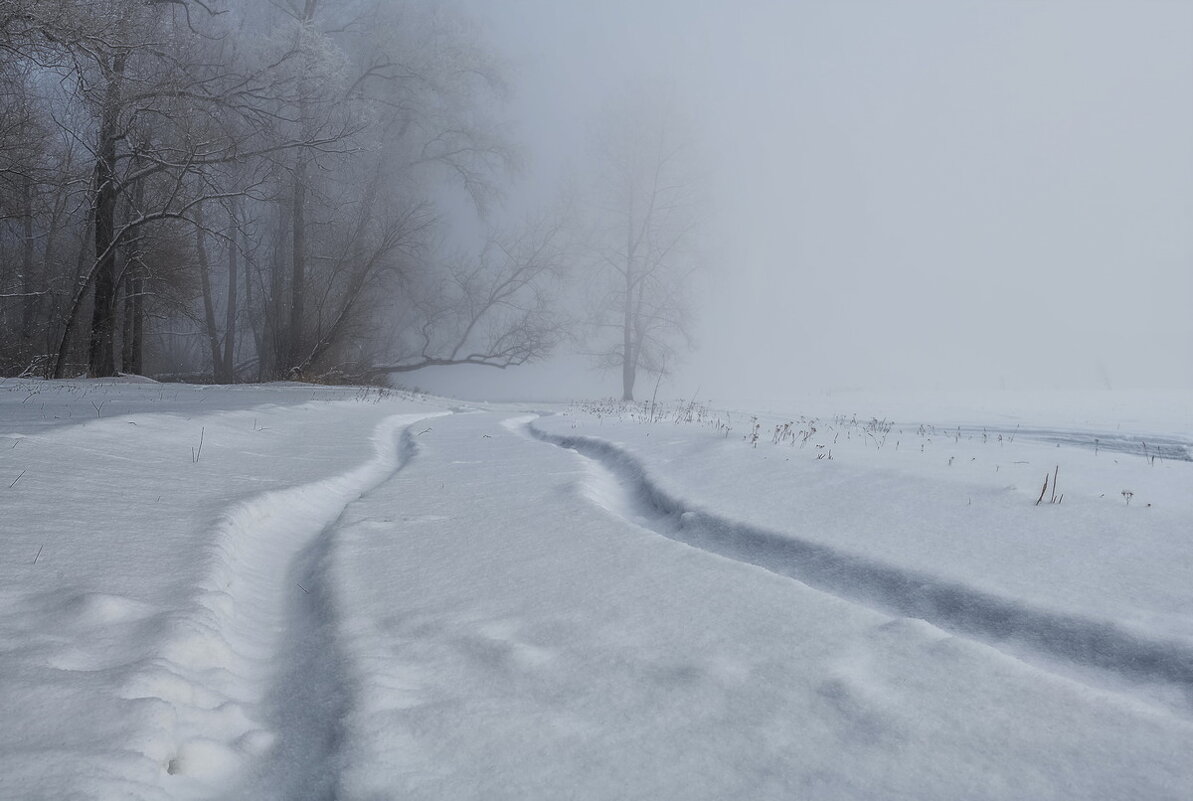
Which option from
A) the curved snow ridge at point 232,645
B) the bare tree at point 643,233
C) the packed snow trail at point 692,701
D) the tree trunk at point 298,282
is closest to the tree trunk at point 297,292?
the tree trunk at point 298,282

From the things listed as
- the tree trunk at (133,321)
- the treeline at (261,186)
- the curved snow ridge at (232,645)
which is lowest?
the curved snow ridge at (232,645)

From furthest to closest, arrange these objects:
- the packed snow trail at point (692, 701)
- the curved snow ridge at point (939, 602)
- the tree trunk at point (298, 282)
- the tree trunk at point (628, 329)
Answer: the tree trunk at point (628, 329), the tree trunk at point (298, 282), the curved snow ridge at point (939, 602), the packed snow trail at point (692, 701)

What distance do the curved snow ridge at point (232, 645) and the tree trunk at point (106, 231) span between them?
375 inches

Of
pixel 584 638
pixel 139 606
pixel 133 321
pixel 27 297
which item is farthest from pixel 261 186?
pixel 584 638

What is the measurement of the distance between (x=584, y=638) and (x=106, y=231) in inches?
506

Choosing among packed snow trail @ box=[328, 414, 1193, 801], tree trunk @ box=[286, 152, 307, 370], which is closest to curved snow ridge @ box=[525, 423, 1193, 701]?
packed snow trail @ box=[328, 414, 1193, 801]

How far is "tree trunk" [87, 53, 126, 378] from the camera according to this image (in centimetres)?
966

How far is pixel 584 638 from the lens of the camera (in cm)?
146

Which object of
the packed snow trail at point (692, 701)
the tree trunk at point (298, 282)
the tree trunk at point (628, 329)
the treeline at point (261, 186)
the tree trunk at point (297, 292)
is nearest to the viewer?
the packed snow trail at point (692, 701)

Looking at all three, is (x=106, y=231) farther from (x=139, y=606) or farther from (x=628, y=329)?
(x=628, y=329)

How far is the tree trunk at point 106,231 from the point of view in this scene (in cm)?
966

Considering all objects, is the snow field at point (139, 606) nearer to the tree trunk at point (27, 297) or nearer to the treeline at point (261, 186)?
the treeline at point (261, 186)

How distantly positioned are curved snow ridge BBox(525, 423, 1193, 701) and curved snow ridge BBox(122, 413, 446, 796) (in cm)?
130

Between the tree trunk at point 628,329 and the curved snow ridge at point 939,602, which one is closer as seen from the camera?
the curved snow ridge at point 939,602
